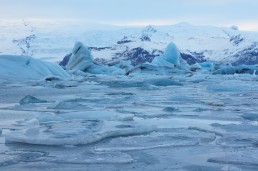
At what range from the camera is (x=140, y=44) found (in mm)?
121812

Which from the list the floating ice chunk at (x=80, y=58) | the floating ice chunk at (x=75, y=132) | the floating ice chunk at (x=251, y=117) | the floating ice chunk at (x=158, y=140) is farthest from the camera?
the floating ice chunk at (x=80, y=58)

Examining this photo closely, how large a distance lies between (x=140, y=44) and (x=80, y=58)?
94.4 m

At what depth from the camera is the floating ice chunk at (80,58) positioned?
27.5 m

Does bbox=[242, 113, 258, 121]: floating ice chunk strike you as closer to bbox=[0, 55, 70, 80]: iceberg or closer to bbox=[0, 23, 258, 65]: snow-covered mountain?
bbox=[0, 55, 70, 80]: iceberg

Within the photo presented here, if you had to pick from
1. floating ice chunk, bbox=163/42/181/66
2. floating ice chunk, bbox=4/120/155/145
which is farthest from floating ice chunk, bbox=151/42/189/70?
floating ice chunk, bbox=4/120/155/145

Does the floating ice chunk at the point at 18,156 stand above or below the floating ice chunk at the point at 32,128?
above

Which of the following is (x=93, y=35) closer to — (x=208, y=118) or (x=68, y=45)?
(x=68, y=45)

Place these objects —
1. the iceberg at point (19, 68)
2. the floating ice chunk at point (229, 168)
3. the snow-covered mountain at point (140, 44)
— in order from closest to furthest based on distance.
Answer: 1. the floating ice chunk at point (229, 168)
2. the iceberg at point (19, 68)
3. the snow-covered mountain at point (140, 44)

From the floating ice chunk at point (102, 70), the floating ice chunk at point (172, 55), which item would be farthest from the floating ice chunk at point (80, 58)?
the floating ice chunk at point (172, 55)

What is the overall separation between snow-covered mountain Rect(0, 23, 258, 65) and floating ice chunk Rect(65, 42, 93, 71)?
6950 centimetres

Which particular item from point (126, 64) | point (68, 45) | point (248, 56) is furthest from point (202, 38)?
point (126, 64)

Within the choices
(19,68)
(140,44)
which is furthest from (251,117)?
(140,44)

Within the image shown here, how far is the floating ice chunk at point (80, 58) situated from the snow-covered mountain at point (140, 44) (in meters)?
69.5

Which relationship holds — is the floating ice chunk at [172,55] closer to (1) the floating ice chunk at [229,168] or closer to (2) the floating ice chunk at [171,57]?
(2) the floating ice chunk at [171,57]
